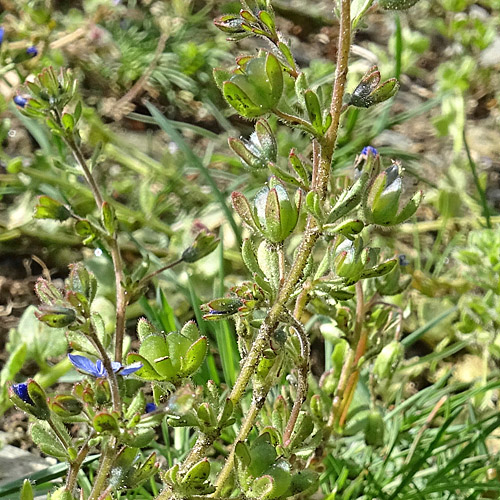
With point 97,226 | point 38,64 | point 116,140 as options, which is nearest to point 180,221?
point 116,140

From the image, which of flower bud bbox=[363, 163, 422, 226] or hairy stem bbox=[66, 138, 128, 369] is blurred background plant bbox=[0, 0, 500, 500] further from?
flower bud bbox=[363, 163, 422, 226]

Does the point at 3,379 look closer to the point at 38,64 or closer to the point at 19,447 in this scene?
the point at 19,447

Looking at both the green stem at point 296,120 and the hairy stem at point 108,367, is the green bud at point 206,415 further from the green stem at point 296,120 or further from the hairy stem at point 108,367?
the green stem at point 296,120

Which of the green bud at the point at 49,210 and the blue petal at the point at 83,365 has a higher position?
the green bud at the point at 49,210

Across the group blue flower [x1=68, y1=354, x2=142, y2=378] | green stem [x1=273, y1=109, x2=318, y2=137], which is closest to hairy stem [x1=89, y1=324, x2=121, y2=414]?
blue flower [x1=68, y1=354, x2=142, y2=378]

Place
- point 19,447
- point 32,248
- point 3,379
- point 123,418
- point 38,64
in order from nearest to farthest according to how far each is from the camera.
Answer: point 123,418 < point 3,379 < point 19,447 < point 32,248 < point 38,64

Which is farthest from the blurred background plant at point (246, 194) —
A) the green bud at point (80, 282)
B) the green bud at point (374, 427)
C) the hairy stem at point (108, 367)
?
the green bud at point (80, 282)
